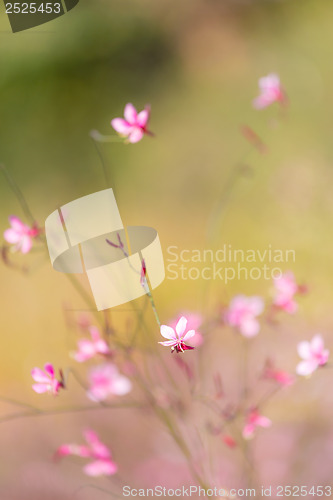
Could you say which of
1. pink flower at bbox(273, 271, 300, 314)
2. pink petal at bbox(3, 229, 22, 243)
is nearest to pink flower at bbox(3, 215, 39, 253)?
pink petal at bbox(3, 229, 22, 243)

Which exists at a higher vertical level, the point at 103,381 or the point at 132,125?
the point at 132,125

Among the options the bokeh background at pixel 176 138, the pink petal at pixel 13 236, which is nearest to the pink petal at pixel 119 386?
the pink petal at pixel 13 236

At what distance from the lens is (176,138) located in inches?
70.9

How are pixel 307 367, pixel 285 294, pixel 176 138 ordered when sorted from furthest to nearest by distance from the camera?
1. pixel 176 138
2. pixel 285 294
3. pixel 307 367

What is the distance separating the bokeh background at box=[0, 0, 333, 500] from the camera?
1488 mm

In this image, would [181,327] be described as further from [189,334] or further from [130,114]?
[130,114]

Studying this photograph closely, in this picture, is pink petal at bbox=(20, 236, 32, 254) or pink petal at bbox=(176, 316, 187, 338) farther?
pink petal at bbox=(20, 236, 32, 254)

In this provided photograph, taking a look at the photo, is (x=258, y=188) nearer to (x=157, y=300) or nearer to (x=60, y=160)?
(x=157, y=300)

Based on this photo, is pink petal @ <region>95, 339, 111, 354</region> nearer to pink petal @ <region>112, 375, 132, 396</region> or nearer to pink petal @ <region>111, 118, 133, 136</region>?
pink petal @ <region>112, 375, 132, 396</region>

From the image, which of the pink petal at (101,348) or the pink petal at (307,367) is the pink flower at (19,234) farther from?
the pink petal at (307,367)

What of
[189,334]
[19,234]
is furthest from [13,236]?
[189,334]

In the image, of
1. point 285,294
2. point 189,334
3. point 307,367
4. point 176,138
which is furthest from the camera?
point 176,138

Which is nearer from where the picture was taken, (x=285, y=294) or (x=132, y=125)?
(x=132, y=125)

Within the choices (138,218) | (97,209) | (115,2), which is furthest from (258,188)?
(97,209)
